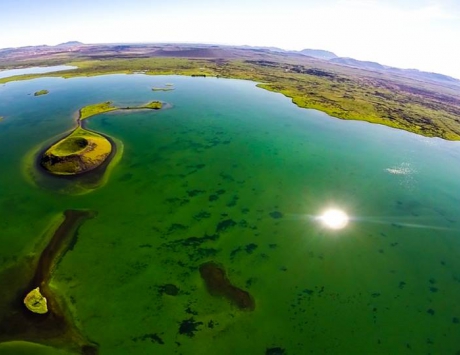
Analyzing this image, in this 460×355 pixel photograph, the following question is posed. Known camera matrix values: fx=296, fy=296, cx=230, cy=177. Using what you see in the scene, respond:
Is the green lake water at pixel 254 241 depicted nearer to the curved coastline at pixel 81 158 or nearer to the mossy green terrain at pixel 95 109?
the curved coastline at pixel 81 158

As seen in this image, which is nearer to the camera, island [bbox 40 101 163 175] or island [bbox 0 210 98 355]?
island [bbox 0 210 98 355]

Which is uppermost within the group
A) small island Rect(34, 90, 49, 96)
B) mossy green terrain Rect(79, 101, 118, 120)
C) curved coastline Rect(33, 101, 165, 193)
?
small island Rect(34, 90, 49, 96)

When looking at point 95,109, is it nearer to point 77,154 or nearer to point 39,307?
point 77,154

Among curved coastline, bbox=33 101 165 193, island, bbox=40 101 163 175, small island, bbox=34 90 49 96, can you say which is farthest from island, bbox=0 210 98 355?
small island, bbox=34 90 49 96

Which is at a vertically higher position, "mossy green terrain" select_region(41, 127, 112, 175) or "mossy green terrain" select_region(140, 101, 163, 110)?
"mossy green terrain" select_region(140, 101, 163, 110)

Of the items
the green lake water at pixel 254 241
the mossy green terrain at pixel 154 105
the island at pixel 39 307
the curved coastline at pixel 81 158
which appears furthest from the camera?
the mossy green terrain at pixel 154 105

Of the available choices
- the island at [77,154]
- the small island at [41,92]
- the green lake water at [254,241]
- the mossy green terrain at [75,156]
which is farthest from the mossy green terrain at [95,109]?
the small island at [41,92]

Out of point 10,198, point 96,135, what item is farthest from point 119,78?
point 10,198

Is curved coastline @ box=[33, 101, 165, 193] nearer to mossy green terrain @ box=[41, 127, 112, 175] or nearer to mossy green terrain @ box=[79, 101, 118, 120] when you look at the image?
mossy green terrain @ box=[41, 127, 112, 175]

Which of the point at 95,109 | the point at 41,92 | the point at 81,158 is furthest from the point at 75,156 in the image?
the point at 41,92
